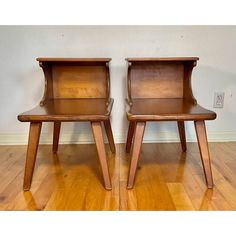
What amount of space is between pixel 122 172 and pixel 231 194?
495mm

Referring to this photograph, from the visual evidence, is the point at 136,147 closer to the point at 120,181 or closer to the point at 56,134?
the point at 120,181

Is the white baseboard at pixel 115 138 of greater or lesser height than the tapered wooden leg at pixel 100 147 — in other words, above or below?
below

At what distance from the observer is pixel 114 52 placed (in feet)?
5.10

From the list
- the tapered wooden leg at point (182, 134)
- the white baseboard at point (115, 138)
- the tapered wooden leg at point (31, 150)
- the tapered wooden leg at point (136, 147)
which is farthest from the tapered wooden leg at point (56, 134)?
the tapered wooden leg at point (182, 134)

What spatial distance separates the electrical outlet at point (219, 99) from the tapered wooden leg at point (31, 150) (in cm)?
115

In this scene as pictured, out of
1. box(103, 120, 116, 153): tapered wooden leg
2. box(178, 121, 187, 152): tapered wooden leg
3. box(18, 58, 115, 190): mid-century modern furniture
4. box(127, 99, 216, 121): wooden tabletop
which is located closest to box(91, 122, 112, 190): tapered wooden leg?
box(18, 58, 115, 190): mid-century modern furniture

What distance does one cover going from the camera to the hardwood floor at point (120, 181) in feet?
3.09

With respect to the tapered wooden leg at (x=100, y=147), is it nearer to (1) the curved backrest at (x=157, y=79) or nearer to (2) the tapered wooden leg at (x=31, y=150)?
(2) the tapered wooden leg at (x=31, y=150)

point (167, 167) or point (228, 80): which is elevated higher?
point (228, 80)

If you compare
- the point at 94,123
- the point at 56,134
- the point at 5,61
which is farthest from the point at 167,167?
the point at 5,61

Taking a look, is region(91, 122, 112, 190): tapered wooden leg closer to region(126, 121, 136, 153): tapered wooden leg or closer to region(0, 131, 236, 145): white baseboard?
region(126, 121, 136, 153): tapered wooden leg

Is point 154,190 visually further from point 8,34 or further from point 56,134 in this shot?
point 8,34
